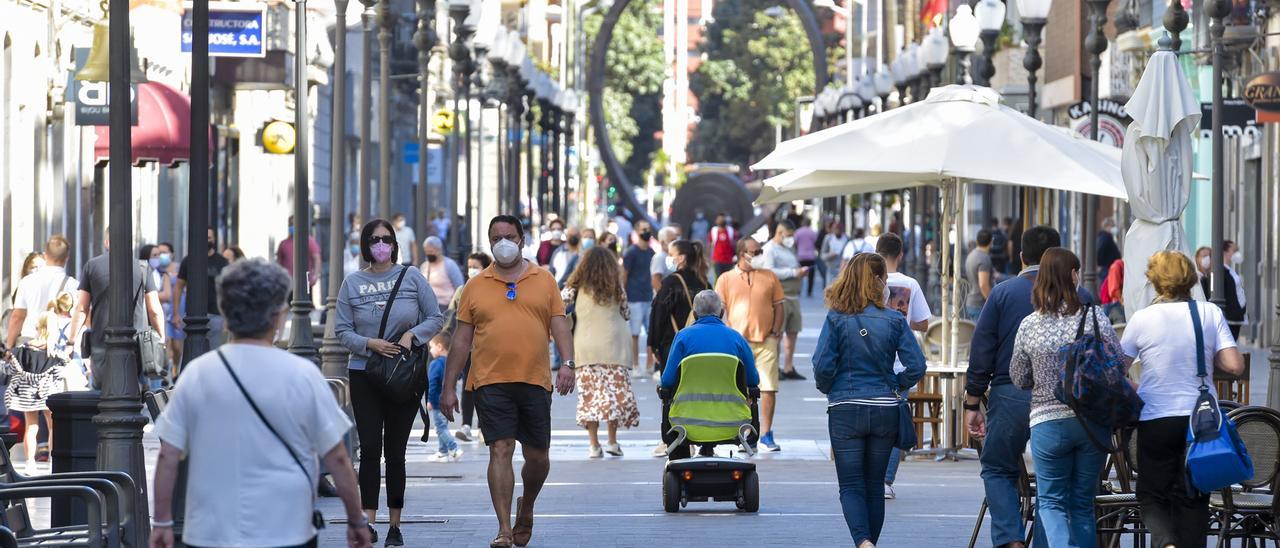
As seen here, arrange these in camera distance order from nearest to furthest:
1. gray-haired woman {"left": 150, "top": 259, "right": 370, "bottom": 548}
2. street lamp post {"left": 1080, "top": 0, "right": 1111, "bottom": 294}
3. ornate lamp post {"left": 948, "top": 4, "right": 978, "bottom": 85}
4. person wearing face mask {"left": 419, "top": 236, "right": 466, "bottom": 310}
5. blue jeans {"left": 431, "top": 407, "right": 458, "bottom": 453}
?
1. gray-haired woman {"left": 150, "top": 259, "right": 370, "bottom": 548}
2. blue jeans {"left": 431, "top": 407, "right": 458, "bottom": 453}
3. person wearing face mask {"left": 419, "top": 236, "right": 466, "bottom": 310}
4. street lamp post {"left": 1080, "top": 0, "right": 1111, "bottom": 294}
5. ornate lamp post {"left": 948, "top": 4, "right": 978, "bottom": 85}

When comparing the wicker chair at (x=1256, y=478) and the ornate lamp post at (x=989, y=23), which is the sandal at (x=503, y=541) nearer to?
the wicker chair at (x=1256, y=478)

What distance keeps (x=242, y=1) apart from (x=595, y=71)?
133 ft

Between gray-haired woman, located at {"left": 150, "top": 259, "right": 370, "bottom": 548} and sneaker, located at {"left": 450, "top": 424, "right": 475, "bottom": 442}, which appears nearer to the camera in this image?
gray-haired woman, located at {"left": 150, "top": 259, "right": 370, "bottom": 548}

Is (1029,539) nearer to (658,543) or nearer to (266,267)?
(658,543)

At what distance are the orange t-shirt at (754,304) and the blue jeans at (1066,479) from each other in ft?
30.4

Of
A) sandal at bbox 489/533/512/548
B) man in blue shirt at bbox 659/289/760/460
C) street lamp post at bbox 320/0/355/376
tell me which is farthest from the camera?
street lamp post at bbox 320/0/355/376

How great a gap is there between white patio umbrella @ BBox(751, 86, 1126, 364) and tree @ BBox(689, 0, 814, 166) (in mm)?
103319

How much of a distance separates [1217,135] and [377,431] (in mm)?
8627

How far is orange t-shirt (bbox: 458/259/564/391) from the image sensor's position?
1218 cm

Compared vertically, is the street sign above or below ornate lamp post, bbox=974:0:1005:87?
below

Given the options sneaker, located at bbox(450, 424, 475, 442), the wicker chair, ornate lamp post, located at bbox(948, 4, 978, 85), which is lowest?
sneaker, located at bbox(450, 424, 475, 442)

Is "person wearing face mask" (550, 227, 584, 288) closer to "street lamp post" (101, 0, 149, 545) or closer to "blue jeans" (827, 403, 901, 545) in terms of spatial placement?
"blue jeans" (827, 403, 901, 545)

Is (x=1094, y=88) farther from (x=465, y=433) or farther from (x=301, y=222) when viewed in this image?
(x=301, y=222)

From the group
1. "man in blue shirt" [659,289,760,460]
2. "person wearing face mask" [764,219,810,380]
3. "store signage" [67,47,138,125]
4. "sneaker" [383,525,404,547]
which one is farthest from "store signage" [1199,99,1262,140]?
"sneaker" [383,525,404,547]
